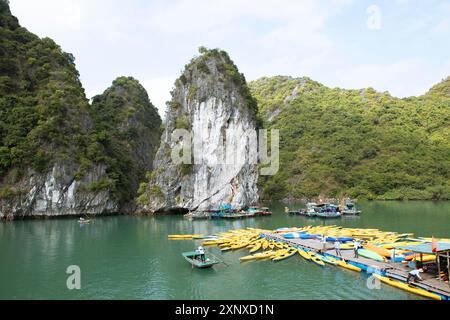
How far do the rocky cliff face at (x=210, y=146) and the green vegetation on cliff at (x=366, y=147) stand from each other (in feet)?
69.4

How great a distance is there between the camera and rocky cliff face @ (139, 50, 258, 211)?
54.1m

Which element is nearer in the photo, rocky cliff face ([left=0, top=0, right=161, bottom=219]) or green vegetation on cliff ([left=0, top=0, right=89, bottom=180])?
rocky cliff face ([left=0, top=0, right=161, bottom=219])

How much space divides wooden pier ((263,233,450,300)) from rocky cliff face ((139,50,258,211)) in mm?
28222

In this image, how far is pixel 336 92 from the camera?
114m

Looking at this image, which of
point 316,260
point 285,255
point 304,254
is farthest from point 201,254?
point 316,260

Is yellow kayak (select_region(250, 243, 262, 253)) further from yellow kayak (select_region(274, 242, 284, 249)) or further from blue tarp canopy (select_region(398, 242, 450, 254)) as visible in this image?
blue tarp canopy (select_region(398, 242, 450, 254))

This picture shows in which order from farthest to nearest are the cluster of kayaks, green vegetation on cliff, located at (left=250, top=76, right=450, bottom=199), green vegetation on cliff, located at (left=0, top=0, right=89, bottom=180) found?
green vegetation on cliff, located at (left=250, top=76, right=450, bottom=199) → green vegetation on cliff, located at (left=0, top=0, right=89, bottom=180) → the cluster of kayaks

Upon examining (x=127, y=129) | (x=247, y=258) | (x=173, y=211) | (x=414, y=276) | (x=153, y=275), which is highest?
(x=127, y=129)

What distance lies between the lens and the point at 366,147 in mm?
80438

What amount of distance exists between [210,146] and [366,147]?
143ft

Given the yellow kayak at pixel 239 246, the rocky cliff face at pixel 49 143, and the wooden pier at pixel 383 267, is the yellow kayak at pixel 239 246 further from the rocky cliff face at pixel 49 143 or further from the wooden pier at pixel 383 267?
the rocky cliff face at pixel 49 143

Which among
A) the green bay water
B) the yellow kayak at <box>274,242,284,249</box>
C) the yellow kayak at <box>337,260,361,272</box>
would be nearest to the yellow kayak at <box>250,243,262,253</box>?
the green bay water

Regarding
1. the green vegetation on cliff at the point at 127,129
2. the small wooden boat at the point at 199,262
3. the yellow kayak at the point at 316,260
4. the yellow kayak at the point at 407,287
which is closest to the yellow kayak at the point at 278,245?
the yellow kayak at the point at 316,260

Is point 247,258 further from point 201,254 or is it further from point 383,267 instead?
point 383,267
